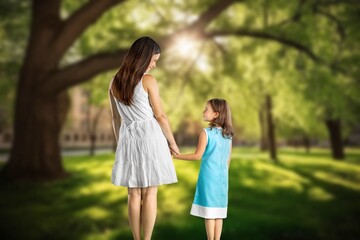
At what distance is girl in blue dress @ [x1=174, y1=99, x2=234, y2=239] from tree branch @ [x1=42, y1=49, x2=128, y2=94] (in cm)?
960

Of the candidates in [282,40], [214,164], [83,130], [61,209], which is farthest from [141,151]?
[83,130]

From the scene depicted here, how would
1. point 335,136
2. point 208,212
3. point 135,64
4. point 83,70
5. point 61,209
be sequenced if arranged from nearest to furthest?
point 135,64
point 208,212
point 61,209
point 83,70
point 335,136

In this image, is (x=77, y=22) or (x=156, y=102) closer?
(x=156, y=102)

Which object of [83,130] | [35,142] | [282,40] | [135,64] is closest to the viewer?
[135,64]

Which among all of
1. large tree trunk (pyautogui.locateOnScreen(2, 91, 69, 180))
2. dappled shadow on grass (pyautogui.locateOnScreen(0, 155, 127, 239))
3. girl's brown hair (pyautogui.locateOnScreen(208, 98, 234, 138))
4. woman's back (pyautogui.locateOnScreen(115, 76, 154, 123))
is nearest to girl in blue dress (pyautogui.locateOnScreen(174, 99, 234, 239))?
girl's brown hair (pyautogui.locateOnScreen(208, 98, 234, 138))

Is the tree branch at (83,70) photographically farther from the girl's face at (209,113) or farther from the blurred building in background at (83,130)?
the blurred building in background at (83,130)

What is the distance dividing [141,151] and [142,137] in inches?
5.2

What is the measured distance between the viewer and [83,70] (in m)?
13.7

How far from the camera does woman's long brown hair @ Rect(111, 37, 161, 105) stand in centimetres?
395

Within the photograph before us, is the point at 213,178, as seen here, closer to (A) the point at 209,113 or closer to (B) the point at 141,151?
(A) the point at 209,113

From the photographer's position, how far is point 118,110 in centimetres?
418

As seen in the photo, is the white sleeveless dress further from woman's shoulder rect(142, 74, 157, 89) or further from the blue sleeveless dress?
the blue sleeveless dress

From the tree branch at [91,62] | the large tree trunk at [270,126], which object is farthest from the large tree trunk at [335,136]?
the tree branch at [91,62]

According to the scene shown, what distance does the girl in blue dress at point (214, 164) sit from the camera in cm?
419
